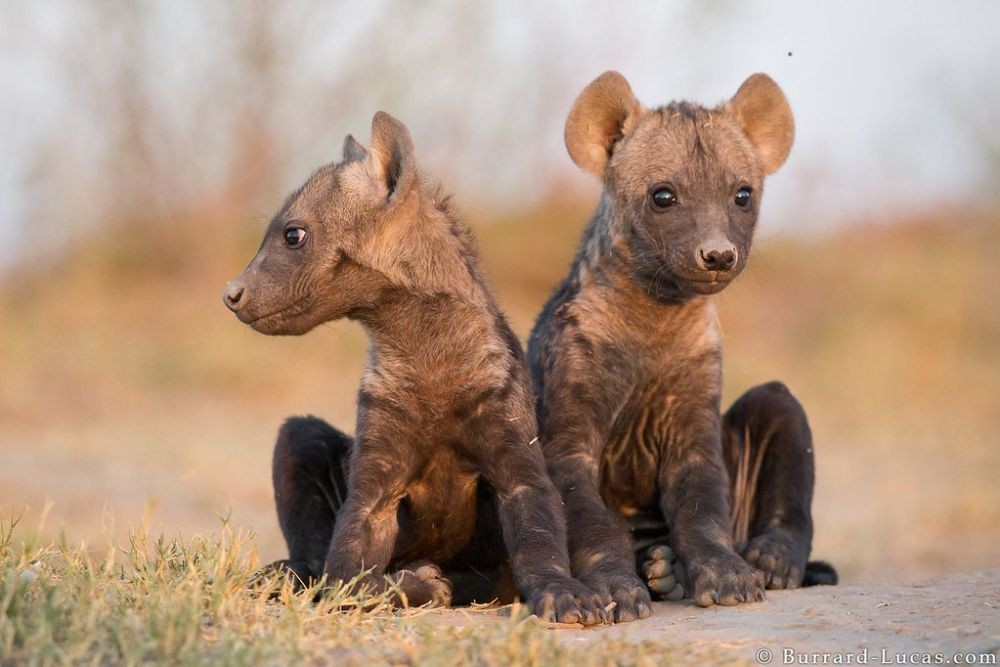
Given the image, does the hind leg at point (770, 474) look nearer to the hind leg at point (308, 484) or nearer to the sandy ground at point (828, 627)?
the sandy ground at point (828, 627)

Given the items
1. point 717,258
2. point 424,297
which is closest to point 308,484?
point 424,297

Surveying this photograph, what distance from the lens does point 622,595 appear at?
471 cm

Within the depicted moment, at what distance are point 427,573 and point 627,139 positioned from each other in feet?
6.86

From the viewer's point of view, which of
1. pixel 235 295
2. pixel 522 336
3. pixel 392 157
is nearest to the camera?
pixel 235 295

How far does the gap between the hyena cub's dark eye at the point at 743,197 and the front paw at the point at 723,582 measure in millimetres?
1480

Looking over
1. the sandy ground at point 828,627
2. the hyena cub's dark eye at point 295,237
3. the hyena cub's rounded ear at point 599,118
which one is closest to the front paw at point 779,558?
the sandy ground at point 828,627

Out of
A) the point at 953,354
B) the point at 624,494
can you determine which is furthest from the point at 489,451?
the point at 953,354

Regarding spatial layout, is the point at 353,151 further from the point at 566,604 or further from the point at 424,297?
the point at 566,604

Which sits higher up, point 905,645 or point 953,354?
point 953,354

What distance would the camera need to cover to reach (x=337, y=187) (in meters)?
5.21

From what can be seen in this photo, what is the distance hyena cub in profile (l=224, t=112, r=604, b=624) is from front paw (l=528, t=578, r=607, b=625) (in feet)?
0.87

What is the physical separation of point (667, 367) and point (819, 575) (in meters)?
1.21

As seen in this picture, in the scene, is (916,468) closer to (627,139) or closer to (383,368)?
(627,139)

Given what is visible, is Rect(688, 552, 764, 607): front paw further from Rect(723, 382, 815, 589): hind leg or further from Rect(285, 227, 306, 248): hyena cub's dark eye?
Rect(285, 227, 306, 248): hyena cub's dark eye
